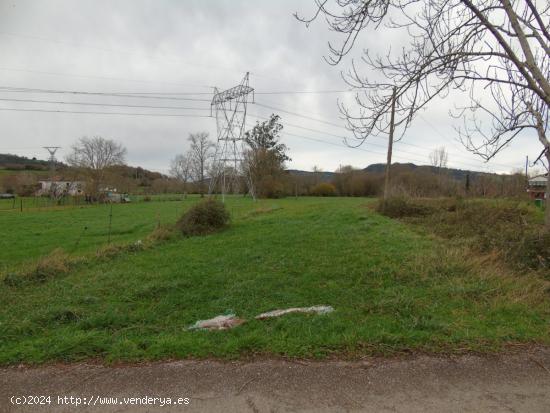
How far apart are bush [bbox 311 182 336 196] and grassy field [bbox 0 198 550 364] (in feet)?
171

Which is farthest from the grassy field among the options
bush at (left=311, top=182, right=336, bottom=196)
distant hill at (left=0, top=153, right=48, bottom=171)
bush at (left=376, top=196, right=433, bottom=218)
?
distant hill at (left=0, top=153, right=48, bottom=171)

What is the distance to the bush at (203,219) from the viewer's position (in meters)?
13.3

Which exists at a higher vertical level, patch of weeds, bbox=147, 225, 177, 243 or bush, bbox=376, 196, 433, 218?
bush, bbox=376, 196, 433, 218

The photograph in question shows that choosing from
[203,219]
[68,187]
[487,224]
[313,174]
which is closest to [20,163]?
[68,187]

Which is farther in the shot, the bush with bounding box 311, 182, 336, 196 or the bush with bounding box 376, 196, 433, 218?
the bush with bounding box 311, 182, 336, 196

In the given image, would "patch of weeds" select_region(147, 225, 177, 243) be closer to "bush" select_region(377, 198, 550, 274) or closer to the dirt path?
the dirt path

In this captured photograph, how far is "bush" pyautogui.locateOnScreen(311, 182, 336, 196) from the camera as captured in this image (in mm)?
61750

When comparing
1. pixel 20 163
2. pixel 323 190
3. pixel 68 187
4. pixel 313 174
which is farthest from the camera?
pixel 20 163

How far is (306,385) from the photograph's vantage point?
9.20 feet

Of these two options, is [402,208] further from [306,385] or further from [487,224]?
[306,385]

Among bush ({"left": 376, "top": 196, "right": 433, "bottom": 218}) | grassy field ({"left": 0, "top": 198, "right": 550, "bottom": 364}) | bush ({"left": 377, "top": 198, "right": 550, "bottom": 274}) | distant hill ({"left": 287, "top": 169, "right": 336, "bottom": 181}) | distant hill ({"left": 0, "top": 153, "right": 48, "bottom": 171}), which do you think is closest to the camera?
grassy field ({"left": 0, "top": 198, "right": 550, "bottom": 364})

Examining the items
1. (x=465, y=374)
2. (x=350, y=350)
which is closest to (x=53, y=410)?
(x=350, y=350)

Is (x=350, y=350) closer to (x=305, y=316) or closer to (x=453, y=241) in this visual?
(x=305, y=316)

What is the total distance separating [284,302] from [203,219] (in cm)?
877
